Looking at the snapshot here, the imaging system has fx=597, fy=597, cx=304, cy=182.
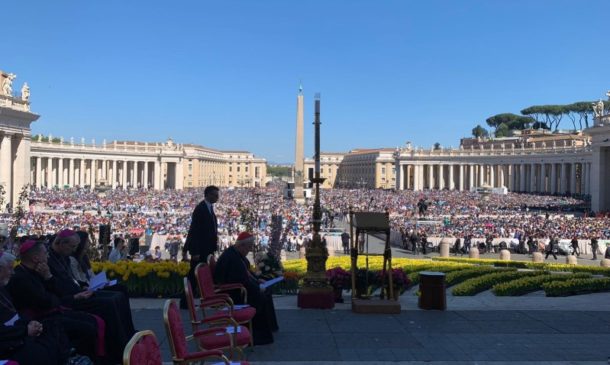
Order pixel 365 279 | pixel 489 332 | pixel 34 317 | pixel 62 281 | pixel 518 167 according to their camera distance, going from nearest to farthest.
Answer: pixel 34 317, pixel 62 281, pixel 489 332, pixel 365 279, pixel 518 167

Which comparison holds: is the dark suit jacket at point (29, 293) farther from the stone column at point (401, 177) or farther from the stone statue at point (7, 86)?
the stone column at point (401, 177)

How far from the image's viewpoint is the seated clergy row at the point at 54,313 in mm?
4516

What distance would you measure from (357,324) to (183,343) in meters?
4.15

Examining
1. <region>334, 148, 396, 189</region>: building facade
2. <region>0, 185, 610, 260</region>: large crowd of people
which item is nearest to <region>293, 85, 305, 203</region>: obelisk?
<region>0, 185, 610, 260</region>: large crowd of people

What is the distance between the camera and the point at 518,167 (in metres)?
98.9

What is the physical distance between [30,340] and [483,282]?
1045 centimetres

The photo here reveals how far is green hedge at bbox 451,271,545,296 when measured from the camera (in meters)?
12.6

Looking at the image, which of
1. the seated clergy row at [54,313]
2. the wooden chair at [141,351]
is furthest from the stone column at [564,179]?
the wooden chair at [141,351]

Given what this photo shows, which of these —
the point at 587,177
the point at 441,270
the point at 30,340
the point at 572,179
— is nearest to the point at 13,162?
the point at 441,270

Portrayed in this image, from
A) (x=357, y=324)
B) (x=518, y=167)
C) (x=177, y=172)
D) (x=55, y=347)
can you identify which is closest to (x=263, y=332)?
(x=357, y=324)

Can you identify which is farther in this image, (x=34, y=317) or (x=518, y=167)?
(x=518, y=167)

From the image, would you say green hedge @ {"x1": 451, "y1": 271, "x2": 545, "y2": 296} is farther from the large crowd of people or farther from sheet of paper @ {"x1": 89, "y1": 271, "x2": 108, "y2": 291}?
sheet of paper @ {"x1": 89, "y1": 271, "x2": 108, "y2": 291}

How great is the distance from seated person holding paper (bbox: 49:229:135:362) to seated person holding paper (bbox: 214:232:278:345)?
1370mm

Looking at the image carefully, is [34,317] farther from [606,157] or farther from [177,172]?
[177,172]
